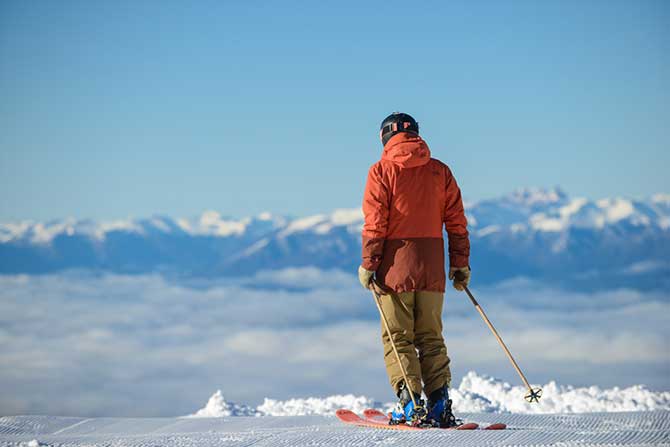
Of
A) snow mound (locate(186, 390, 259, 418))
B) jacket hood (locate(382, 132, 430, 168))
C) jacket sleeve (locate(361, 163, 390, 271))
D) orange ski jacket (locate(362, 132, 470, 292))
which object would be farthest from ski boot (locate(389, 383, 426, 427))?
snow mound (locate(186, 390, 259, 418))

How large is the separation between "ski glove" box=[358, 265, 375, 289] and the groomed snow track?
902mm

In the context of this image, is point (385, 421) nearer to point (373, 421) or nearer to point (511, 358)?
point (373, 421)

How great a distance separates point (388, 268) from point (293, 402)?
11.2 feet

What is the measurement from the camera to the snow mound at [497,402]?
766 centimetres

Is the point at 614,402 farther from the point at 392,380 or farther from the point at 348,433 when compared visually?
the point at 348,433

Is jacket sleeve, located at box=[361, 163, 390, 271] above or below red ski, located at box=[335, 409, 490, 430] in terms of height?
above

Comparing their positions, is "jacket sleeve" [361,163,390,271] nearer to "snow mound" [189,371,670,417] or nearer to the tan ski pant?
the tan ski pant

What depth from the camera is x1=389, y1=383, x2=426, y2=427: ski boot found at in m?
5.21

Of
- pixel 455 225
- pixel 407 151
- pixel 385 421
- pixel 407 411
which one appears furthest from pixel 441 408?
pixel 407 151

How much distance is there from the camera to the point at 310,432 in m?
5.04

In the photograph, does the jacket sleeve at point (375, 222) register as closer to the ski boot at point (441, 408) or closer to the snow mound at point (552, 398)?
the ski boot at point (441, 408)

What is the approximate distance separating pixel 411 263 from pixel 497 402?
3254 millimetres

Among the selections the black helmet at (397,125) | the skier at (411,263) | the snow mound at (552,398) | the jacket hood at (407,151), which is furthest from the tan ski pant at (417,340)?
the snow mound at (552,398)

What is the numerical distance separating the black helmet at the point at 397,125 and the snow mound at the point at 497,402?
3.02m
